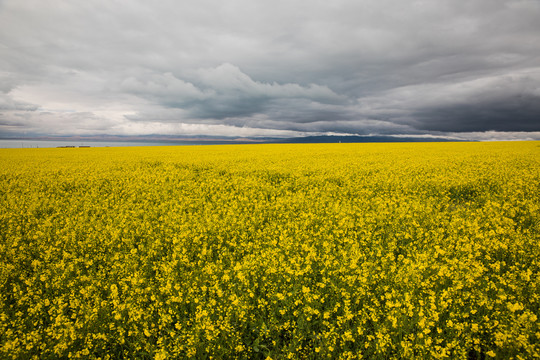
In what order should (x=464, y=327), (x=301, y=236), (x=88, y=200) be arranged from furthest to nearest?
(x=88, y=200) → (x=301, y=236) → (x=464, y=327)

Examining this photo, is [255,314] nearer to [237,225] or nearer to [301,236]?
[301,236]

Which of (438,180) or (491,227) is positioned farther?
(438,180)

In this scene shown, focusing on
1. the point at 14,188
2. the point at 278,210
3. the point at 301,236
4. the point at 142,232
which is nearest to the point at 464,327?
the point at 301,236

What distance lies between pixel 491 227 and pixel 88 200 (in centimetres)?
1367

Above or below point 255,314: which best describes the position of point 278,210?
→ above

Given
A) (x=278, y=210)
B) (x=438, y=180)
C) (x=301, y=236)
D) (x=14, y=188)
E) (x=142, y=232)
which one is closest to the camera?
(x=301, y=236)

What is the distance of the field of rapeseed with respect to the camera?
340cm

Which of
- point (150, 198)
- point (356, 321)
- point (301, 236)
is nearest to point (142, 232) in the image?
point (150, 198)

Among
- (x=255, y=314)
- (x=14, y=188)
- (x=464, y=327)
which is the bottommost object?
(x=255, y=314)

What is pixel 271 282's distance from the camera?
4578mm

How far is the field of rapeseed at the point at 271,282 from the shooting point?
3398 millimetres

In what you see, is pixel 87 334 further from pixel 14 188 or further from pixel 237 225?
pixel 14 188

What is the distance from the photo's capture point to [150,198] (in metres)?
10.6

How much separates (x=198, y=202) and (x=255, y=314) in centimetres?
617
